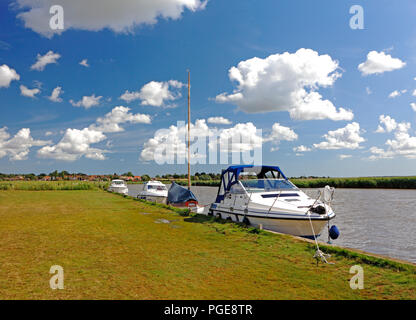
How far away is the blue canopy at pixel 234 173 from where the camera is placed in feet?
49.6

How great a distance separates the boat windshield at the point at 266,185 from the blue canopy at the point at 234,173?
66 cm

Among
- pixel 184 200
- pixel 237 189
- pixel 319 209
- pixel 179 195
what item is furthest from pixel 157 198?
pixel 319 209

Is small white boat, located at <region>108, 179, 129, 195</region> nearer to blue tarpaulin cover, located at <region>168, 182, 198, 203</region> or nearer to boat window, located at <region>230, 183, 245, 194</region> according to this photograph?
blue tarpaulin cover, located at <region>168, 182, 198, 203</region>

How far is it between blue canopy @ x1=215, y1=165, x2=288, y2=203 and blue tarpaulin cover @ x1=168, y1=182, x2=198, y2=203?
4.77 metres

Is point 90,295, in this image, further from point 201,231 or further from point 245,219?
point 245,219

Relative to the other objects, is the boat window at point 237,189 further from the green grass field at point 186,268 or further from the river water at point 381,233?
the river water at point 381,233

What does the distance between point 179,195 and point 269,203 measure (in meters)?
10.2

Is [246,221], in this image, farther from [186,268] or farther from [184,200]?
[184,200]

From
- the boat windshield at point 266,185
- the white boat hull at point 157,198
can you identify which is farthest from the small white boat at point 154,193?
the boat windshield at point 266,185

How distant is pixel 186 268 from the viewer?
258 inches

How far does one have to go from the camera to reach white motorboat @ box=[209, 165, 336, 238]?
36.4 feet

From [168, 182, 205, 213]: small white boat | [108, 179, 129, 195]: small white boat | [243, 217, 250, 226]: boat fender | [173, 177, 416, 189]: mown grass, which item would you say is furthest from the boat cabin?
[173, 177, 416, 189]: mown grass
